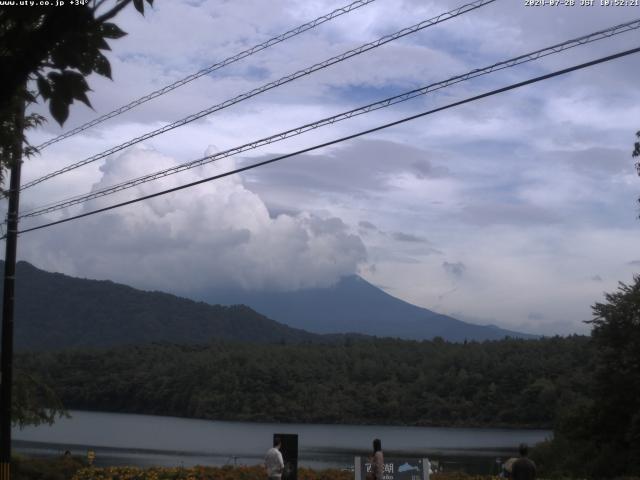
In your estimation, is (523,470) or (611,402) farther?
(611,402)

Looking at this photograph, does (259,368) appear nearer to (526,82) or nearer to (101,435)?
(101,435)

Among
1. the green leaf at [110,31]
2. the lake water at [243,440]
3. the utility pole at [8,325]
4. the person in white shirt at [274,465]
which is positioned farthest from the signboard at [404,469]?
the lake water at [243,440]

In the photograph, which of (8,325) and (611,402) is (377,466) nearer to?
(8,325)

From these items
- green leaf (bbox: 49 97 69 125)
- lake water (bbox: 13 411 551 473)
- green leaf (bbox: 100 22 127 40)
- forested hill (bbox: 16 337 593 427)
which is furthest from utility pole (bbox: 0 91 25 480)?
forested hill (bbox: 16 337 593 427)

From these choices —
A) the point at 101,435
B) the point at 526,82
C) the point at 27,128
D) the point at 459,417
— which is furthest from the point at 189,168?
the point at 459,417

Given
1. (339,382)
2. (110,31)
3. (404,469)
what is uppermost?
(110,31)

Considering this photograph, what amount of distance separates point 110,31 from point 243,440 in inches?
2973

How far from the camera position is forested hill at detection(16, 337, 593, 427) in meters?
92.4

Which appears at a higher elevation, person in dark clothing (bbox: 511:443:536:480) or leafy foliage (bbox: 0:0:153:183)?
leafy foliage (bbox: 0:0:153:183)

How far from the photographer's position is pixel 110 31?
4.67 metres

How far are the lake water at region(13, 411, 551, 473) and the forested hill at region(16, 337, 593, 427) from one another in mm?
3862

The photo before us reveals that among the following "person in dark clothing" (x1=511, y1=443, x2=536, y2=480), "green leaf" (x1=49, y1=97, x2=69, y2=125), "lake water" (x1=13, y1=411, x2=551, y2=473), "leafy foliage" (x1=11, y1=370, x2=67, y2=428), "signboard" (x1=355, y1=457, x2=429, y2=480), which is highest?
"green leaf" (x1=49, y1=97, x2=69, y2=125)

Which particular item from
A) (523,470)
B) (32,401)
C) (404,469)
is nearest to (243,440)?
(32,401)

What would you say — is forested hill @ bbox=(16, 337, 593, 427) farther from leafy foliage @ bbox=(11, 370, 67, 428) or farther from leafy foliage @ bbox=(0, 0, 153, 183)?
leafy foliage @ bbox=(0, 0, 153, 183)
